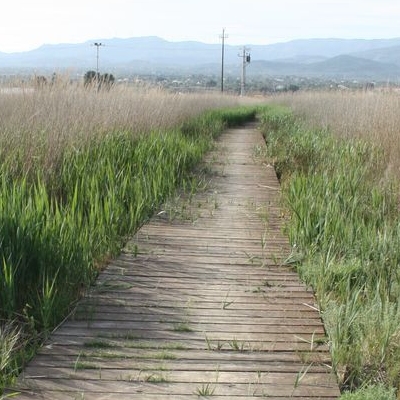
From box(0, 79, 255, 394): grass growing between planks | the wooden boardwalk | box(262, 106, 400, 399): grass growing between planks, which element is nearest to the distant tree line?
box(0, 79, 255, 394): grass growing between planks

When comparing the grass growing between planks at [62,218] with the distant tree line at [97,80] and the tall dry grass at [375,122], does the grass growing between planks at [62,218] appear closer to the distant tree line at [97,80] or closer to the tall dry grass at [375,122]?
the distant tree line at [97,80]

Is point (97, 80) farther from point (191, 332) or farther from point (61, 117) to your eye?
point (191, 332)

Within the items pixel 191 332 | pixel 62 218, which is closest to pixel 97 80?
pixel 62 218

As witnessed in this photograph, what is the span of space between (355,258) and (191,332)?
1.40m

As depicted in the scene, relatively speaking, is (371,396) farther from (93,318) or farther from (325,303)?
(93,318)

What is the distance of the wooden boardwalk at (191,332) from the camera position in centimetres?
259

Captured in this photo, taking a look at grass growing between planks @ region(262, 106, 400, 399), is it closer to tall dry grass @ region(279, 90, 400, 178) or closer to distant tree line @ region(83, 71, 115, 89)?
tall dry grass @ region(279, 90, 400, 178)

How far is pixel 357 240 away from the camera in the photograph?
4.47 meters

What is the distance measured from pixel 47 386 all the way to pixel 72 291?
41.1 inches

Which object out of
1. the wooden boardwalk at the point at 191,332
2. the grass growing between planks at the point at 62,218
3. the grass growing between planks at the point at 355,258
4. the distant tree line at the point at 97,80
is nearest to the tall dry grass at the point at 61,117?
the grass growing between planks at the point at 62,218

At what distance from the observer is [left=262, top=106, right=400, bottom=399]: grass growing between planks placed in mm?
2768

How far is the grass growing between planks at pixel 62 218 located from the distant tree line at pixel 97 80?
96.6 inches

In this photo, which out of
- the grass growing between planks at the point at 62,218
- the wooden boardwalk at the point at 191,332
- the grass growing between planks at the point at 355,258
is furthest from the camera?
the grass growing between planks at the point at 62,218

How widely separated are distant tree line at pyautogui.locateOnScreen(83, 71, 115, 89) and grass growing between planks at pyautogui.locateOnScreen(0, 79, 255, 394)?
2.45m
